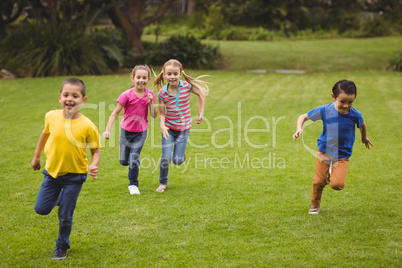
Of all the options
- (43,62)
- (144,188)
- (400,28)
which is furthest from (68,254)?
(400,28)

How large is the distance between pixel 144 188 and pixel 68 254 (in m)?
2.09

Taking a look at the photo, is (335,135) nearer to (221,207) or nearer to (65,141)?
(221,207)

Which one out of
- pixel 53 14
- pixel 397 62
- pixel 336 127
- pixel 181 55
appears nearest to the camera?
Answer: pixel 336 127

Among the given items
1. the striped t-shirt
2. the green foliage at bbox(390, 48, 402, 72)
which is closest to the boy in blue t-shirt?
the striped t-shirt

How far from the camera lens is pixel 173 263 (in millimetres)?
3871

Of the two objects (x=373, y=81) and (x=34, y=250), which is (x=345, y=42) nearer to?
(x=373, y=81)

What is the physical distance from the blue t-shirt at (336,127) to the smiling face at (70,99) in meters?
2.46

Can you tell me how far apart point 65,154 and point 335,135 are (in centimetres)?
281

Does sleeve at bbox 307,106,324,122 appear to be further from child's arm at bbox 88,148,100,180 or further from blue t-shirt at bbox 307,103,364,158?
child's arm at bbox 88,148,100,180

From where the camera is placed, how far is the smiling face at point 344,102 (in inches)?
175

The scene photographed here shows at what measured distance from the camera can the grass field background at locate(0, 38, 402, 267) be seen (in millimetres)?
4043

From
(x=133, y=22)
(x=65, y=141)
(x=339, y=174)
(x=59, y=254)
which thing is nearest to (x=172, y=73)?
(x=65, y=141)

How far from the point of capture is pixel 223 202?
17.9ft

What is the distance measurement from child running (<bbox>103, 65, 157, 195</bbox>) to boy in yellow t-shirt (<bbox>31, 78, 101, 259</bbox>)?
5.08 ft
